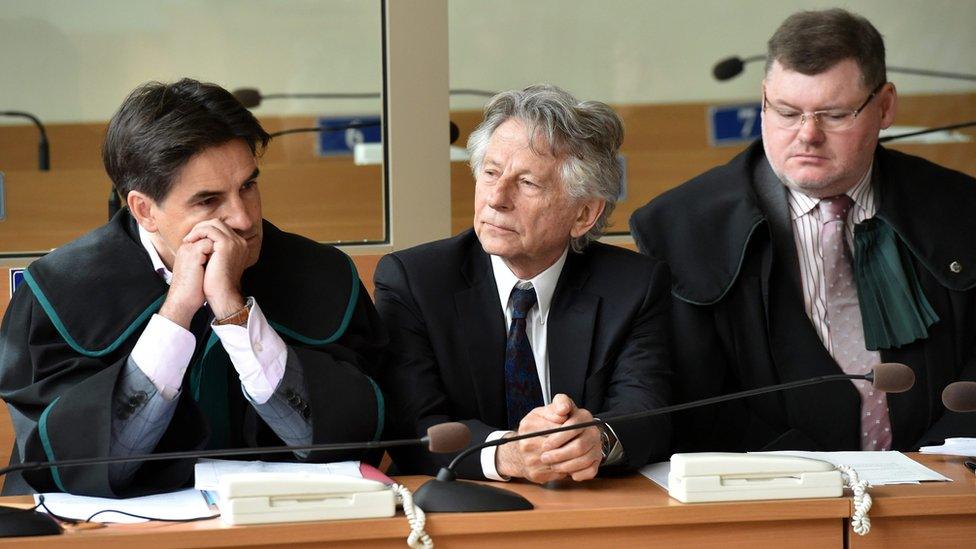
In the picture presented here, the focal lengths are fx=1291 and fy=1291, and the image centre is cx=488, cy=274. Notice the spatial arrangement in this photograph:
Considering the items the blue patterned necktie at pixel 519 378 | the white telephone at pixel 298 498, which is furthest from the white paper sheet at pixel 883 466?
the white telephone at pixel 298 498

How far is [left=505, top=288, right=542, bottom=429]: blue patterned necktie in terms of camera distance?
8.68 ft

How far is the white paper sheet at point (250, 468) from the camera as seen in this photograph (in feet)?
6.89

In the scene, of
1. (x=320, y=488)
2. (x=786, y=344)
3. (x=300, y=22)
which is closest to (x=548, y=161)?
(x=786, y=344)

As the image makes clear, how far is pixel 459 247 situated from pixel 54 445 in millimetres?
945

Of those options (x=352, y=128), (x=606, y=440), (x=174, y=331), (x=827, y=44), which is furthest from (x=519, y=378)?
(x=352, y=128)

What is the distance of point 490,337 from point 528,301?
11 cm

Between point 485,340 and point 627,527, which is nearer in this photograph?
point 627,527

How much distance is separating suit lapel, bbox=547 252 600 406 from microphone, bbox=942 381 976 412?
73 centimetres

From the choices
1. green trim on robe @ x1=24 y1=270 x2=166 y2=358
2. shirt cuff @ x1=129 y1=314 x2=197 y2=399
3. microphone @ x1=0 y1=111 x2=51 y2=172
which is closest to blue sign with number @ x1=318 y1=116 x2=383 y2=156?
microphone @ x1=0 y1=111 x2=51 y2=172

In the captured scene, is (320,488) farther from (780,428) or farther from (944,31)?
(944,31)

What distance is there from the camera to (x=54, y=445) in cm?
220

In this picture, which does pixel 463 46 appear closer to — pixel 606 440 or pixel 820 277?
pixel 820 277

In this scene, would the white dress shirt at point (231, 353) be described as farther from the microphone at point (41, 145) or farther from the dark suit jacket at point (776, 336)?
the microphone at point (41, 145)

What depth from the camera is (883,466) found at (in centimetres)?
234
